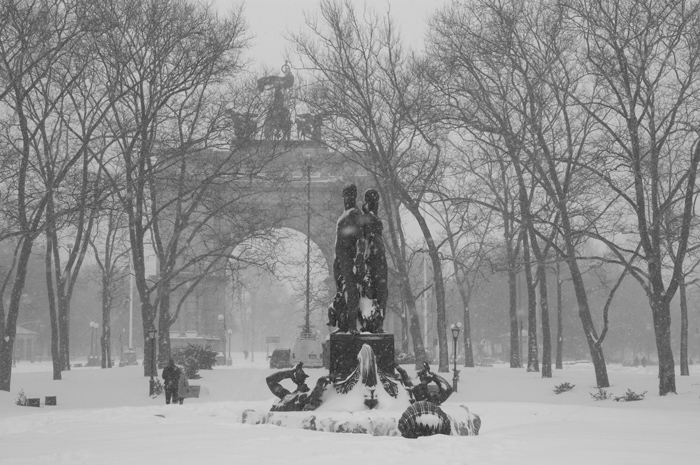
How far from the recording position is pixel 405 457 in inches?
326

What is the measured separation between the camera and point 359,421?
10289 mm

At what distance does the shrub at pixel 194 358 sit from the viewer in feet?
92.1

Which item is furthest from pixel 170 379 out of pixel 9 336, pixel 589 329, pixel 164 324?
pixel 589 329

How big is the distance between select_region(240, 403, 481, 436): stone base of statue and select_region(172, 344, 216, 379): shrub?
17137mm

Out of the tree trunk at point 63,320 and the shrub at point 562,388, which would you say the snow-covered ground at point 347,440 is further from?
the tree trunk at point 63,320

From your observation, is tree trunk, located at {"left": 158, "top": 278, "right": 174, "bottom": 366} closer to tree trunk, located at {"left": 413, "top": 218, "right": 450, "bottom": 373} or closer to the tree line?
the tree line

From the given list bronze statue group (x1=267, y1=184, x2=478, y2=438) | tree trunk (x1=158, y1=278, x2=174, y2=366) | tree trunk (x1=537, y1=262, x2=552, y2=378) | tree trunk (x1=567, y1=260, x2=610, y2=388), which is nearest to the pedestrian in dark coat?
tree trunk (x1=158, y1=278, x2=174, y2=366)

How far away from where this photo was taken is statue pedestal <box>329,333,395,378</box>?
11445 mm

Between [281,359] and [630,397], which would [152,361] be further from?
[281,359]

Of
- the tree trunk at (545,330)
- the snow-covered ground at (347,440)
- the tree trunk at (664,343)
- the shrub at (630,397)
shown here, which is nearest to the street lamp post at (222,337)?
the tree trunk at (545,330)

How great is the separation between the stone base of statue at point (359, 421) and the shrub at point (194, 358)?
675 inches

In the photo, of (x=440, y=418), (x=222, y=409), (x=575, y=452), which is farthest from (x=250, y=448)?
(x=222, y=409)

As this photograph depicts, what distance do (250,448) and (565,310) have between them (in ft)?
204

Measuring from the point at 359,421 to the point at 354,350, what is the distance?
55.7 inches
